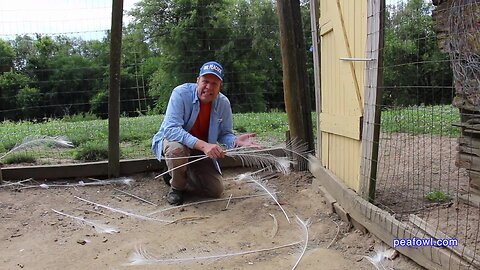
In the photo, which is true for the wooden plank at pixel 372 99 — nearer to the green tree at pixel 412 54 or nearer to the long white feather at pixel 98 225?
the green tree at pixel 412 54

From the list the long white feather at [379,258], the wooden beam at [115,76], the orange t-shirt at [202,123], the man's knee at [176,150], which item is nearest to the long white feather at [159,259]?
the long white feather at [379,258]

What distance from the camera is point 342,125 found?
12.5 ft

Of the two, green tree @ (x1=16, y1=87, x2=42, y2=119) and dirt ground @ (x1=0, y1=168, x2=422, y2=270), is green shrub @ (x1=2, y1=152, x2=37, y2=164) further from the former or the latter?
green tree @ (x1=16, y1=87, x2=42, y2=119)

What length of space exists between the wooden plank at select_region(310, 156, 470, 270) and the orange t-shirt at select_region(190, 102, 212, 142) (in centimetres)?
121

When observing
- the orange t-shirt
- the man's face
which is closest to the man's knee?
the orange t-shirt

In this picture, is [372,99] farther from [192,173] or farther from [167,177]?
[167,177]

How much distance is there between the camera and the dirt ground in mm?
2984

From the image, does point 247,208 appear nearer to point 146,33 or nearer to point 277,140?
point 277,140

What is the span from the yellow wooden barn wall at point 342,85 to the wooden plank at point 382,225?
110 millimetres

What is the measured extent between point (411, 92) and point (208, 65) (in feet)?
6.29

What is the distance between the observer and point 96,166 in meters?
4.97

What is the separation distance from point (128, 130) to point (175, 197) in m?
3.31

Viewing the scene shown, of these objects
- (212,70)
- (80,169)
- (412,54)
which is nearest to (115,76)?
(80,169)

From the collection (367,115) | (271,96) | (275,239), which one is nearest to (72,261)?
(275,239)
